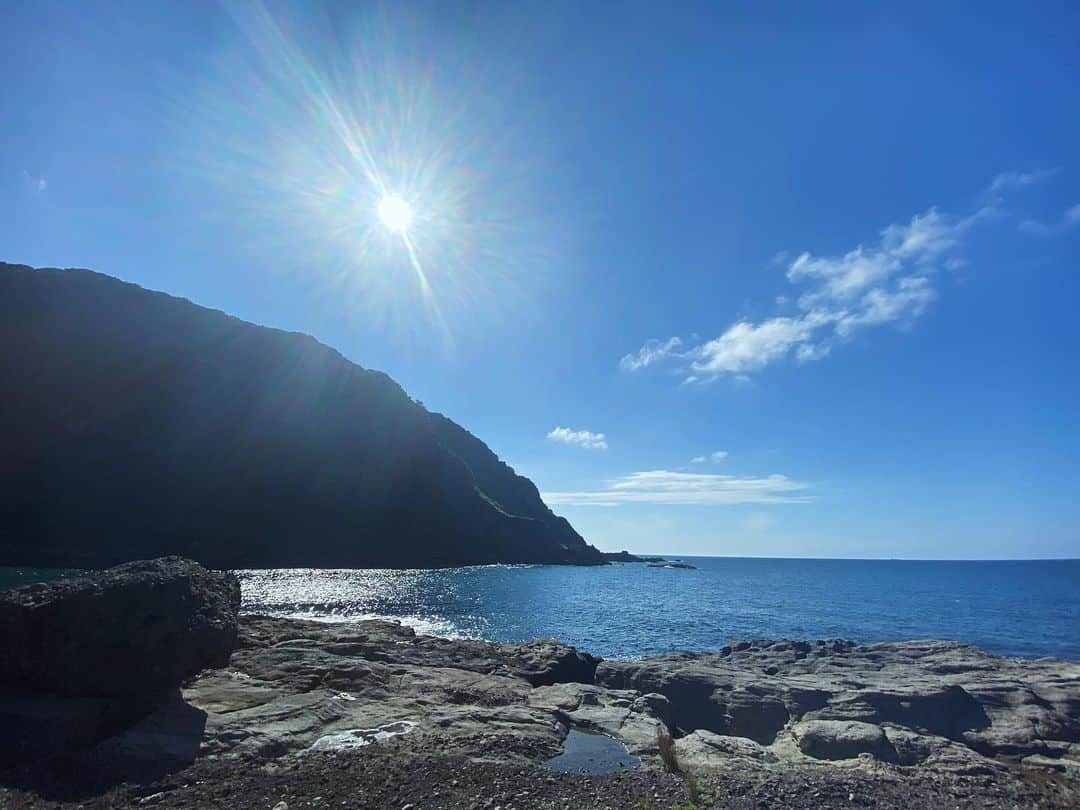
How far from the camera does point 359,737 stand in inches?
566

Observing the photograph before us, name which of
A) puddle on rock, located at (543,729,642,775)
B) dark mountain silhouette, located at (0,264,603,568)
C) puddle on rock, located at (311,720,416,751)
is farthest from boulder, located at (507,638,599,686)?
dark mountain silhouette, located at (0,264,603,568)

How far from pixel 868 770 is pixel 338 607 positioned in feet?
201

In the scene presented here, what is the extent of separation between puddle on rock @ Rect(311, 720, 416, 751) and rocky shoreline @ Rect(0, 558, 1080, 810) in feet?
0.22

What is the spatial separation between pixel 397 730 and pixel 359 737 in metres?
1.10

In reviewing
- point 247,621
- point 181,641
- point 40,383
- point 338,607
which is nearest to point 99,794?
point 181,641

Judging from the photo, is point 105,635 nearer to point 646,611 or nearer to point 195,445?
point 646,611

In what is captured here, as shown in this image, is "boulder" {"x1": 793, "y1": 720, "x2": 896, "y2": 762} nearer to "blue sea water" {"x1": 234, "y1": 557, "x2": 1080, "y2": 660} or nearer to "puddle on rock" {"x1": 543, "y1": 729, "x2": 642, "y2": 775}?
"puddle on rock" {"x1": 543, "y1": 729, "x2": 642, "y2": 775}

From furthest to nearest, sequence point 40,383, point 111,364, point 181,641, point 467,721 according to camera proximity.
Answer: point 111,364
point 40,383
point 467,721
point 181,641

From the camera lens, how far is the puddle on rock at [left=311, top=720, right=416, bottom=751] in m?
13.7

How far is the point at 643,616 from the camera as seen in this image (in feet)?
222

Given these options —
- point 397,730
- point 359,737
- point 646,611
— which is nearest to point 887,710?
point 397,730

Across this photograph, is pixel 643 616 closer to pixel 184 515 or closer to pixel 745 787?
pixel 745 787

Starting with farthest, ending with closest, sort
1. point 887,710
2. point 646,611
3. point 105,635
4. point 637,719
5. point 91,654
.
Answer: point 646,611, point 887,710, point 637,719, point 105,635, point 91,654

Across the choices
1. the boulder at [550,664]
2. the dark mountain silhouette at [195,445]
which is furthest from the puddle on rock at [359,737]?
the dark mountain silhouette at [195,445]
